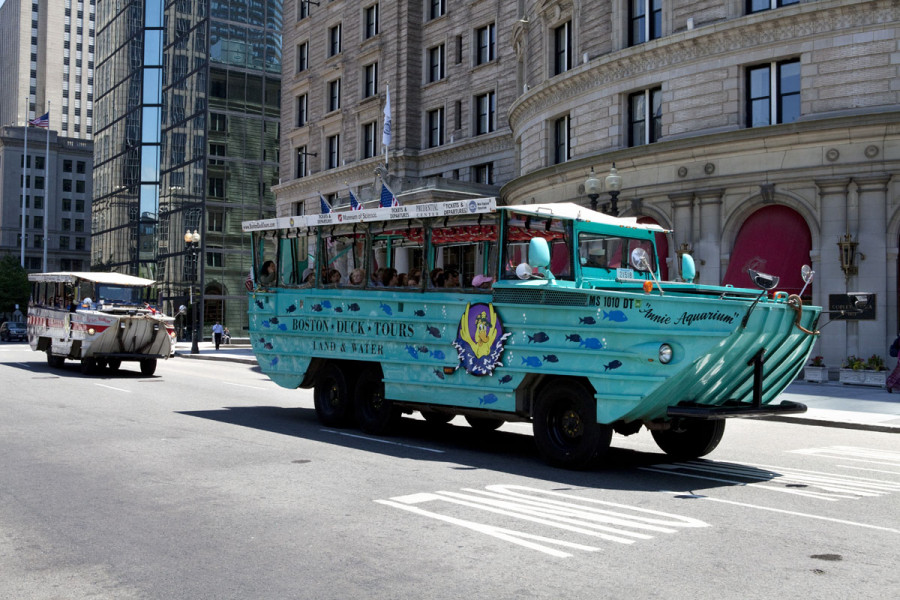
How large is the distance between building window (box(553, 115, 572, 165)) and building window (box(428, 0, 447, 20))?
52.2 ft

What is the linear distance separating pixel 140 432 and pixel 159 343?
11.9 m

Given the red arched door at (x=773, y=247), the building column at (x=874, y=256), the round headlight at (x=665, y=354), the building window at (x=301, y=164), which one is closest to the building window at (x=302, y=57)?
the building window at (x=301, y=164)

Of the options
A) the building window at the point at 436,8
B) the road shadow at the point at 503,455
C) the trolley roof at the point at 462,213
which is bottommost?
the road shadow at the point at 503,455

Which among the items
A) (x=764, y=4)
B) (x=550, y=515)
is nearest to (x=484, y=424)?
(x=550, y=515)

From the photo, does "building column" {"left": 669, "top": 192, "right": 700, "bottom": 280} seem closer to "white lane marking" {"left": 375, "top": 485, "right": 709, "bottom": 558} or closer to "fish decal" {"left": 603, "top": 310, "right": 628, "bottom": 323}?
"fish decal" {"left": 603, "top": 310, "right": 628, "bottom": 323}

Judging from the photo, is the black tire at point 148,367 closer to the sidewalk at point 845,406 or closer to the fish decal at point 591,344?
the sidewalk at point 845,406

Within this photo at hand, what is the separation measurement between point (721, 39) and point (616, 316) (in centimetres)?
2012

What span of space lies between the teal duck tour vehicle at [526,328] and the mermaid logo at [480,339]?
0.8 inches

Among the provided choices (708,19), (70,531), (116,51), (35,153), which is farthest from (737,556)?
(35,153)

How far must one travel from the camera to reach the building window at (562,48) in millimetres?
32656

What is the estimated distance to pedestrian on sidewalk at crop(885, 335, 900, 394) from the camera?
21.2m

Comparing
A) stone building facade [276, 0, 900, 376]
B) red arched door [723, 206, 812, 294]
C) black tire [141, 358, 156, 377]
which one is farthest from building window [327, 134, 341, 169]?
red arched door [723, 206, 812, 294]

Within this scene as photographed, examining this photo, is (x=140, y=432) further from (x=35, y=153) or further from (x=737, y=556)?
(x=35, y=153)

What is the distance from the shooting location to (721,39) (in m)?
26.9
